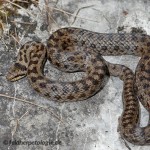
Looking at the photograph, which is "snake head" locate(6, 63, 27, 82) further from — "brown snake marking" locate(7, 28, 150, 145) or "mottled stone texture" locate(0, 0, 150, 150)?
"mottled stone texture" locate(0, 0, 150, 150)

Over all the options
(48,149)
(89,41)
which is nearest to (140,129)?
(48,149)

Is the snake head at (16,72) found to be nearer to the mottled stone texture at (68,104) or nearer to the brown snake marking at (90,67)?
the brown snake marking at (90,67)

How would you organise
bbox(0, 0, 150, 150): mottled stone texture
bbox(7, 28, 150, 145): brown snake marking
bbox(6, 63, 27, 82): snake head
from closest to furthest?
bbox(0, 0, 150, 150): mottled stone texture
bbox(7, 28, 150, 145): brown snake marking
bbox(6, 63, 27, 82): snake head

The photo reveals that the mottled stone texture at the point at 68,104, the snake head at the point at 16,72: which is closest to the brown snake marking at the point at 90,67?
the snake head at the point at 16,72

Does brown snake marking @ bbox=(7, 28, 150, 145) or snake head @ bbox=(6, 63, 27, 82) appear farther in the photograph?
snake head @ bbox=(6, 63, 27, 82)

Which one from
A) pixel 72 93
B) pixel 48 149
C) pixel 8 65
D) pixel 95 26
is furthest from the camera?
pixel 95 26

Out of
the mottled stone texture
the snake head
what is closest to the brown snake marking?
the snake head

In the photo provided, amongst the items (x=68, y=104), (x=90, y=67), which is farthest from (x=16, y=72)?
(x=90, y=67)

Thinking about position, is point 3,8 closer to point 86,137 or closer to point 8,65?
point 8,65
